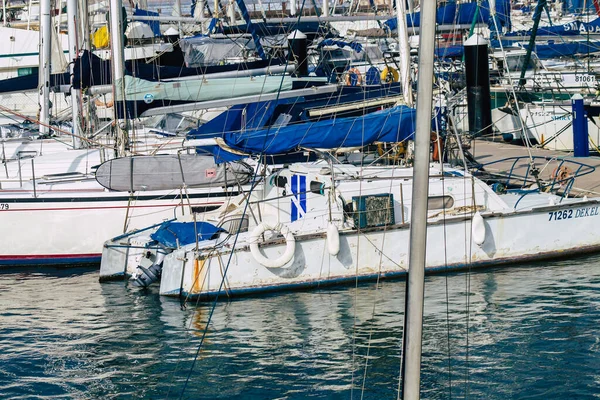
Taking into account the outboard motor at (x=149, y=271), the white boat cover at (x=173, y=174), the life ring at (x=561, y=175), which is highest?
the white boat cover at (x=173, y=174)

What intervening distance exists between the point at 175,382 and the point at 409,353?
7134 mm

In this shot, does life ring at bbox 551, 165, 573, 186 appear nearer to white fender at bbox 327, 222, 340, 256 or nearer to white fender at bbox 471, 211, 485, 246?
white fender at bbox 471, 211, 485, 246

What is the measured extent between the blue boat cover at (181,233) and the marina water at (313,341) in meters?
1.11

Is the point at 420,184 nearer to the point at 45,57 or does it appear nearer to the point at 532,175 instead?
the point at 532,175

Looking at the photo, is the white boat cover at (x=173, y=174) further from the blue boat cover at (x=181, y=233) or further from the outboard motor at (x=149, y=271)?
the outboard motor at (x=149, y=271)

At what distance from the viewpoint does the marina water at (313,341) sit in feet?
42.4

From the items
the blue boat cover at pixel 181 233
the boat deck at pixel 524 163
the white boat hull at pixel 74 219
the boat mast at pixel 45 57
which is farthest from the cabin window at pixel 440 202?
the boat mast at pixel 45 57

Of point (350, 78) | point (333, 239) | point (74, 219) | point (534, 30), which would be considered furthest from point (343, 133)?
point (350, 78)

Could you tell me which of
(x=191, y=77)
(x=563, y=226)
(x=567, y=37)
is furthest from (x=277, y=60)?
(x=567, y=37)

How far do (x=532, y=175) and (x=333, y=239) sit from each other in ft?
22.0

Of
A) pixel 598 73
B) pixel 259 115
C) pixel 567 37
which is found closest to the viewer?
pixel 259 115

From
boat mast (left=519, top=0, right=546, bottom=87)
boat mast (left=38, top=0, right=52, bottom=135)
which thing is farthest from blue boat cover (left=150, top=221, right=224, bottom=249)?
boat mast (left=519, top=0, right=546, bottom=87)

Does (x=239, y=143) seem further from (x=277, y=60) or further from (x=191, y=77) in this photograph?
(x=277, y=60)

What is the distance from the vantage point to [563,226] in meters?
18.8
